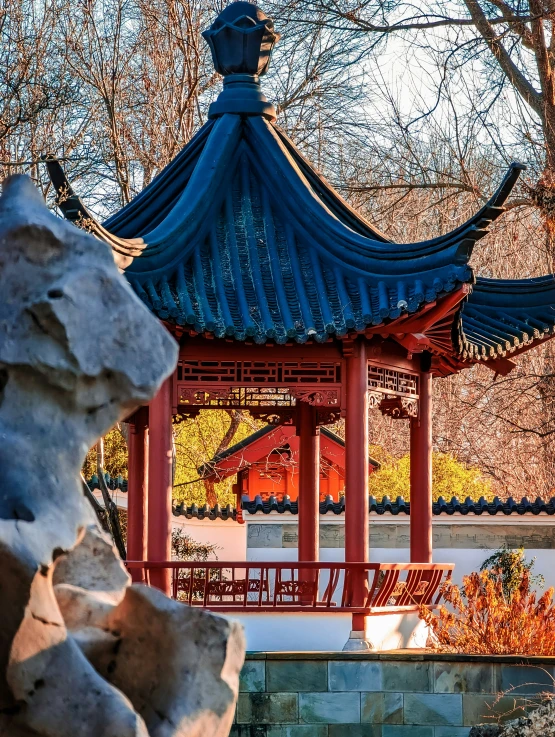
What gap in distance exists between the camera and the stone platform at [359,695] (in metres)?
8.48

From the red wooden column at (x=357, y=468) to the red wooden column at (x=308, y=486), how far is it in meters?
1.79

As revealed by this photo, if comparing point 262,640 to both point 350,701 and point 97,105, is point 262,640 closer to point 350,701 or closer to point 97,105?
point 350,701

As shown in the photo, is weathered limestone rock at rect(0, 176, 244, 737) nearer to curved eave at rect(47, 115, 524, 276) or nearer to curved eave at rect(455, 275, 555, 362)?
curved eave at rect(47, 115, 524, 276)

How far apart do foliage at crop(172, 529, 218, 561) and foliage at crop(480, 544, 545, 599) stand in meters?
3.25

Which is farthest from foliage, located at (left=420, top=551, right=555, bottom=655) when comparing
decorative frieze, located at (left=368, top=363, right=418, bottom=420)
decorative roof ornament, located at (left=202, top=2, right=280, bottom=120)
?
decorative roof ornament, located at (left=202, top=2, right=280, bottom=120)

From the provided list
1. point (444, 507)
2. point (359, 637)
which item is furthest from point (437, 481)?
point (359, 637)

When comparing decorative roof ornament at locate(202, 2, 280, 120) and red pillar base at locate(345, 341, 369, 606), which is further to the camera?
decorative roof ornament at locate(202, 2, 280, 120)

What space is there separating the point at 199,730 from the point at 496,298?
842 cm

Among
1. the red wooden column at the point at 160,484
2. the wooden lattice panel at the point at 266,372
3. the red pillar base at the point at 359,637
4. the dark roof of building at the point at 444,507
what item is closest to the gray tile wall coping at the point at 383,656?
the red pillar base at the point at 359,637

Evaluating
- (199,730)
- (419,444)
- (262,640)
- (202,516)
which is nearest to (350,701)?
(262,640)

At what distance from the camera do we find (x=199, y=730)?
129 inches

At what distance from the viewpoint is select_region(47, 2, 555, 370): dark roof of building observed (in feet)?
29.2

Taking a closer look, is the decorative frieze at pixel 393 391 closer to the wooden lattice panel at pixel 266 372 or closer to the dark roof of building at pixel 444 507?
the wooden lattice panel at pixel 266 372

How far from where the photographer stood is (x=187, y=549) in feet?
47.1
